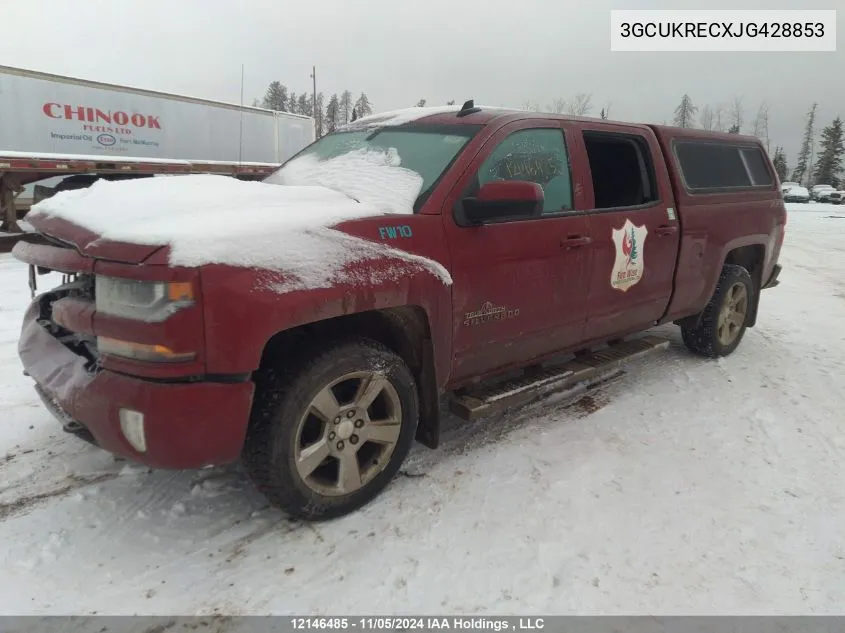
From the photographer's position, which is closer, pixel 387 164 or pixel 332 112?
pixel 387 164

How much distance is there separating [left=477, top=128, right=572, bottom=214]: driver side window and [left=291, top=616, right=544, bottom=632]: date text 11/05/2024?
202 centimetres

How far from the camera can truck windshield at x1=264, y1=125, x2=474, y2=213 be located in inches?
113

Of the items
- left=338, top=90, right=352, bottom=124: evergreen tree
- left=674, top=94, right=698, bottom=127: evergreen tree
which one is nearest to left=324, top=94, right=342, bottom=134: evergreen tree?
left=338, top=90, right=352, bottom=124: evergreen tree

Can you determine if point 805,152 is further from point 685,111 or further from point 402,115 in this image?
point 402,115

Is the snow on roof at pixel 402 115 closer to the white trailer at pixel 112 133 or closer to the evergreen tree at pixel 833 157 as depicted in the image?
the white trailer at pixel 112 133

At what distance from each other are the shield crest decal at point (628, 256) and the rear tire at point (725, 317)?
1.34 m

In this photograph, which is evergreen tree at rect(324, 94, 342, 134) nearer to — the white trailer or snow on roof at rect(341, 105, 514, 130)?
the white trailer

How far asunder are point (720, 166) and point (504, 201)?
3.04 metres

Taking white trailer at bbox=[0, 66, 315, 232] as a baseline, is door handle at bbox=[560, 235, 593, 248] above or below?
below

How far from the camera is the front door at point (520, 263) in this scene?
2.89 m

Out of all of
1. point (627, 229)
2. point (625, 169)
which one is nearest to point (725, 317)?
point (625, 169)

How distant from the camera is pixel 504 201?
269 centimetres

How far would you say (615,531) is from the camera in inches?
102

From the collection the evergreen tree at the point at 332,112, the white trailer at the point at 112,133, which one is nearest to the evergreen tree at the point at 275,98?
the evergreen tree at the point at 332,112
